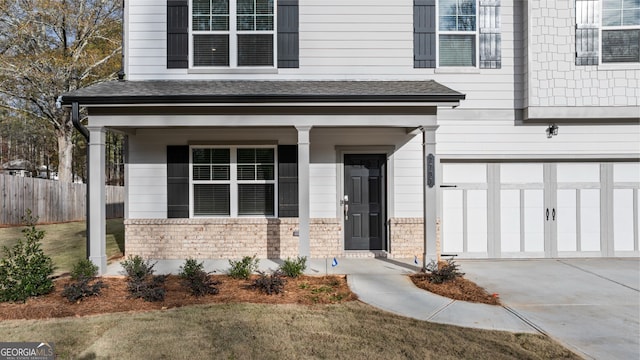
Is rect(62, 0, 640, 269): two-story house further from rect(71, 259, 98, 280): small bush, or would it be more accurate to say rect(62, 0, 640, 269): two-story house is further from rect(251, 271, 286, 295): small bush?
rect(251, 271, 286, 295): small bush

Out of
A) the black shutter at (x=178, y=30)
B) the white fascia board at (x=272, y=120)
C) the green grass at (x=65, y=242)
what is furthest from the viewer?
the green grass at (x=65, y=242)

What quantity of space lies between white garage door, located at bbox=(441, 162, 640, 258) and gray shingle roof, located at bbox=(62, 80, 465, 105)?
7.93ft

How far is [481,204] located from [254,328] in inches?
226

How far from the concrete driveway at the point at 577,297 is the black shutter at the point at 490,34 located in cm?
416

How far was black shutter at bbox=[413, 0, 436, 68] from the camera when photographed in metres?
8.04

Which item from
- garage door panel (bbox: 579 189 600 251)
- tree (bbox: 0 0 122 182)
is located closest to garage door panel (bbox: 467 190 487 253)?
garage door panel (bbox: 579 189 600 251)

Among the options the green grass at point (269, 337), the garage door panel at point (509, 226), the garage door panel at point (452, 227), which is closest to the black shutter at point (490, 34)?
the garage door panel at point (509, 226)

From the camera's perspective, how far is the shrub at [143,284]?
17.8 feet

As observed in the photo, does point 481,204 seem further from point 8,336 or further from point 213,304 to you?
point 8,336

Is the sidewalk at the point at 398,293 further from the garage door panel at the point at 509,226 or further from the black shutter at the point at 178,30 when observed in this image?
the black shutter at the point at 178,30

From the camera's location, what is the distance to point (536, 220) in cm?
822

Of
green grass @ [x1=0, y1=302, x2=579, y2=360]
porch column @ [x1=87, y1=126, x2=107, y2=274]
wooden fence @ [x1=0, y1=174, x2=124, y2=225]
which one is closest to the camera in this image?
green grass @ [x1=0, y1=302, x2=579, y2=360]

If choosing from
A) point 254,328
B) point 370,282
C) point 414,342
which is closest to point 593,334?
point 414,342

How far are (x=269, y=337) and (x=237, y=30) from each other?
247 inches
